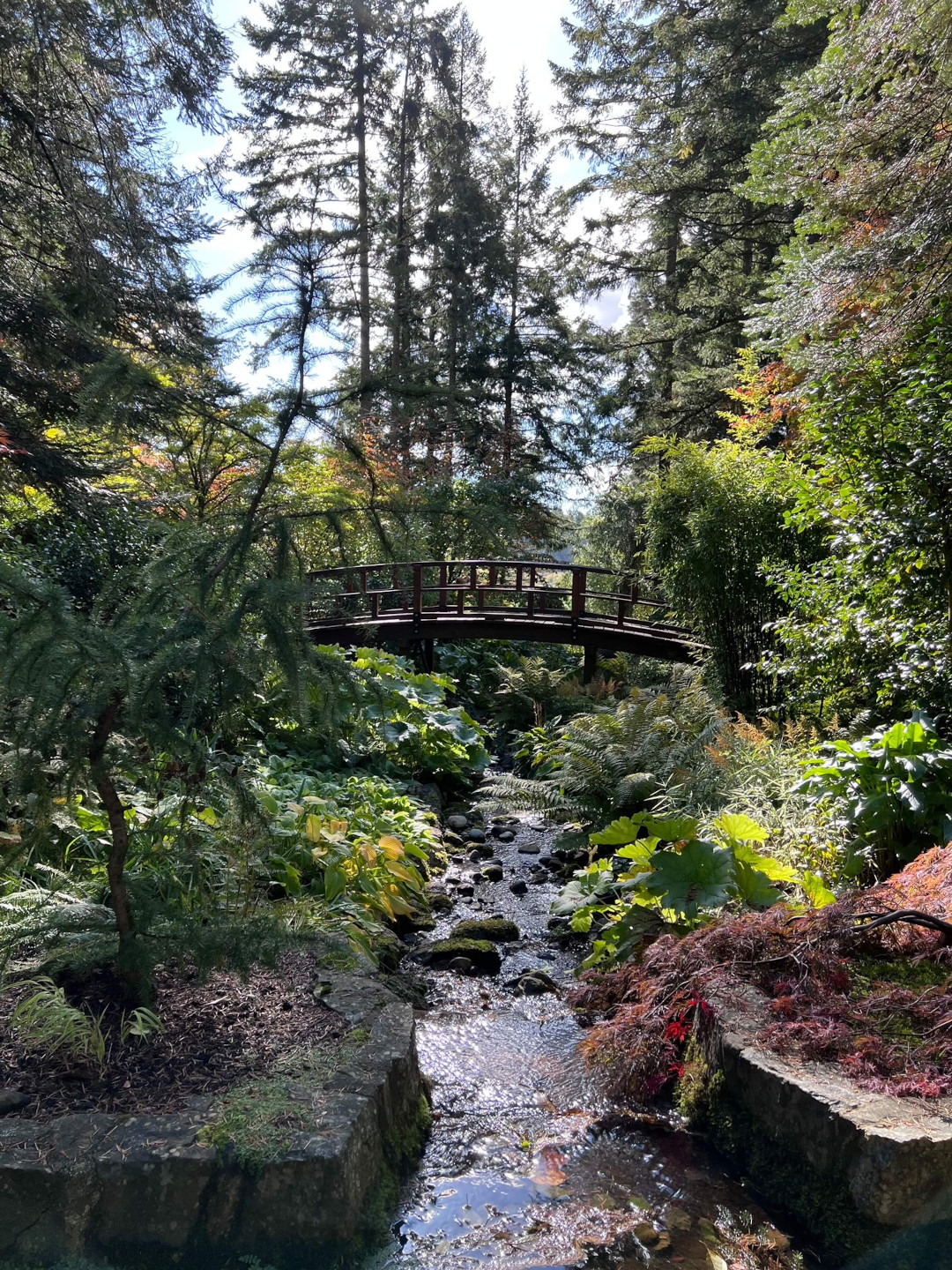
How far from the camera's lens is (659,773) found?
20.2 feet

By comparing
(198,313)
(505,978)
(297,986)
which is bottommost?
(505,978)

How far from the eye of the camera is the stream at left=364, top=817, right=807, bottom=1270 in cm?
253

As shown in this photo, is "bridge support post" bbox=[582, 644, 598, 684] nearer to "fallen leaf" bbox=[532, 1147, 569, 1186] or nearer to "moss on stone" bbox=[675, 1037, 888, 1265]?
"moss on stone" bbox=[675, 1037, 888, 1265]

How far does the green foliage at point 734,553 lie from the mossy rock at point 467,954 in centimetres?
335

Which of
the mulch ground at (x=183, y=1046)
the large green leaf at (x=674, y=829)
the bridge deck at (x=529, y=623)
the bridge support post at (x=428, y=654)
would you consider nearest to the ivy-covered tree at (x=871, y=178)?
the large green leaf at (x=674, y=829)

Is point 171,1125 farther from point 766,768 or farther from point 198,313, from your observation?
point 198,313

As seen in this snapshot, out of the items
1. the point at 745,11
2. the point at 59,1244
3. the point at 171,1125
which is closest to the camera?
the point at 59,1244

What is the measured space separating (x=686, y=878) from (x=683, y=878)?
0.01 metres

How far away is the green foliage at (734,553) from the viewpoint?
7309 mm

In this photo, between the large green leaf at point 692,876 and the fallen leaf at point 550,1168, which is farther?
the large green leaf at point 692,876

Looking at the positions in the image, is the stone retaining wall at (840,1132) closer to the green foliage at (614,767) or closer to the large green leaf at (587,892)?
the large green leaf at (587,892)

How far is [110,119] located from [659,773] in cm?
600

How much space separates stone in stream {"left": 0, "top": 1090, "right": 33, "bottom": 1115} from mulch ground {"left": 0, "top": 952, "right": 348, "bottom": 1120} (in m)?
0.02

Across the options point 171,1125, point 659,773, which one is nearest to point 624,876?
point 659,773
